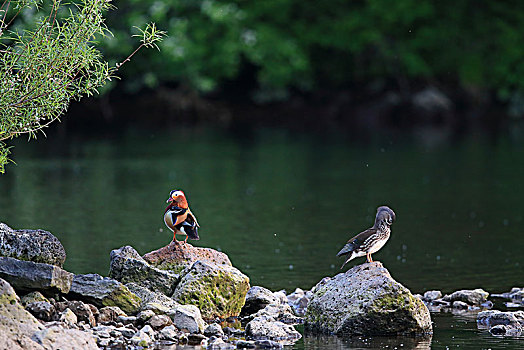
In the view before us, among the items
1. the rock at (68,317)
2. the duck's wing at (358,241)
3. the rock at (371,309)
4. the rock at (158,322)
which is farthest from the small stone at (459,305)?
the rock at (68,317)

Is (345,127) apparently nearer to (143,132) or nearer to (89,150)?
(143,132)

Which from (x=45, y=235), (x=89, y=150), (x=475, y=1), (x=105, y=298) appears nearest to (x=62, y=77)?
(x=45, y=235)

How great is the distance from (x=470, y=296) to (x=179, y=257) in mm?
3820

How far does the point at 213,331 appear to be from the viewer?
33.5 feet

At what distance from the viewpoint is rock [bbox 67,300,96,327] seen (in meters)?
10.1

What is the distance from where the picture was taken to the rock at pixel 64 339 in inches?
344

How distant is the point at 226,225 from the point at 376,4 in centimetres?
4045

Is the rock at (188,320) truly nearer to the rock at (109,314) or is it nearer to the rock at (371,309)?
the rock at (109,314)

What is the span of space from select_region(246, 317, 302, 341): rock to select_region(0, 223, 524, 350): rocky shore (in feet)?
0.04

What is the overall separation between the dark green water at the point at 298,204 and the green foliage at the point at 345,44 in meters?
15.3

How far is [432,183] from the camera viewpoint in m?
26.5

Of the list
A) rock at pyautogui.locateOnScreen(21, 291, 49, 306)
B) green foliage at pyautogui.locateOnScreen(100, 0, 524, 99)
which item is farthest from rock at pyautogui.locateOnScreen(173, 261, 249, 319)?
green foliage at pyautogui.locateOnScreen(100, 0, 524, 99)

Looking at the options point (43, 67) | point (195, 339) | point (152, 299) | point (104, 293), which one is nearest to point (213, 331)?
point (195, 339)

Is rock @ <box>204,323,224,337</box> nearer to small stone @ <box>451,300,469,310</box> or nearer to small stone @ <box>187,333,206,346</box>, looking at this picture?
small stone @ <box>187,333,206,346</box>
